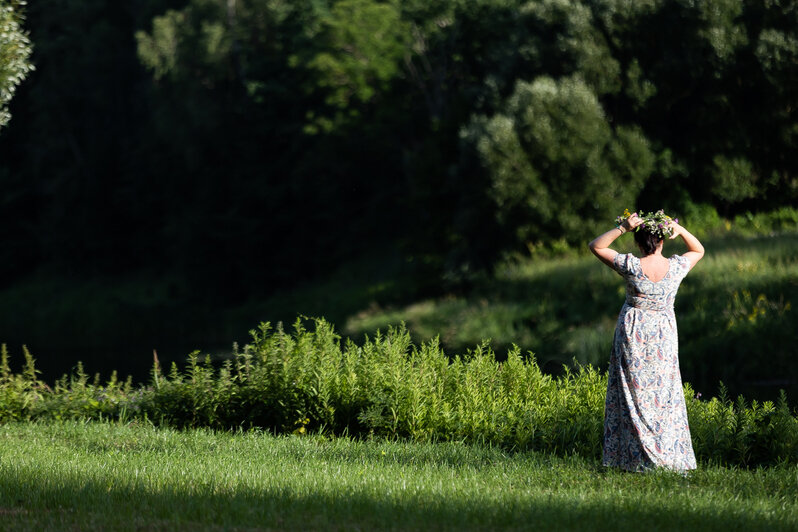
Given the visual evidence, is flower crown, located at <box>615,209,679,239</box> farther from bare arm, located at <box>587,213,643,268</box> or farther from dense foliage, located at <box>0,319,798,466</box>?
dense foliage, located at <box>0,319,798,466</box>

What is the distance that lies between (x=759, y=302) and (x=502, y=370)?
13347 millimetres

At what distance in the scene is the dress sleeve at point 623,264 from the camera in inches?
326

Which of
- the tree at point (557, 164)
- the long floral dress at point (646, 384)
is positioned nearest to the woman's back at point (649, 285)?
the long floral dress at point (646, 384)

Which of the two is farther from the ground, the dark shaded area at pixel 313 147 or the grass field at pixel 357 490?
the dark shaded area at pixel 313 147

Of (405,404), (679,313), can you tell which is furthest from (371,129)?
(405,404)

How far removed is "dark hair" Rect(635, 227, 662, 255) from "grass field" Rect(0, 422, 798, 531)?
1953mm

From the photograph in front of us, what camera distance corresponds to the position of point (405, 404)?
33.9ft

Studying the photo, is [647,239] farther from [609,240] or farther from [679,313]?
[679,313]

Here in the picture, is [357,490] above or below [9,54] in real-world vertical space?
below

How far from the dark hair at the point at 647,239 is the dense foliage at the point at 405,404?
211cm

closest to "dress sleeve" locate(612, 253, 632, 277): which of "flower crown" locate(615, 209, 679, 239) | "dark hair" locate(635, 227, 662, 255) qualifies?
"dark hair" locate(635, 227, 662, 255)

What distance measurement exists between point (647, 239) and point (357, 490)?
3339mm

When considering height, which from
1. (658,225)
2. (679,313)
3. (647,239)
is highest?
(658,225)

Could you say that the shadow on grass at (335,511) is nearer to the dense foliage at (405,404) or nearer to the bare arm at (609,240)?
the bare arm at (609,240)
